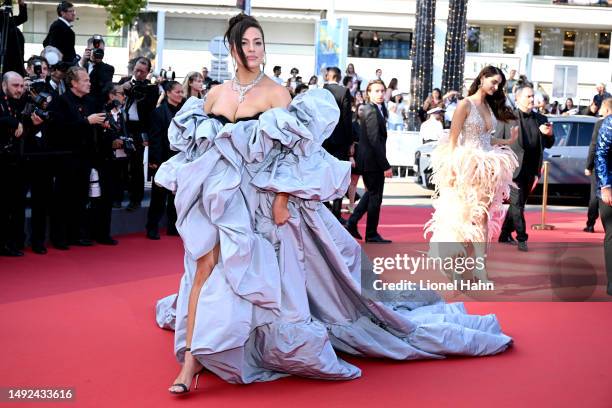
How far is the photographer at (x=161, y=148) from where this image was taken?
10.8 metres

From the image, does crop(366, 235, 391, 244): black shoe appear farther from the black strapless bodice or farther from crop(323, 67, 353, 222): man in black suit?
the black strapless bodice

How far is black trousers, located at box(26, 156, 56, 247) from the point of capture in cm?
927

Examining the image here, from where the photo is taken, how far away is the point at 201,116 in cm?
561

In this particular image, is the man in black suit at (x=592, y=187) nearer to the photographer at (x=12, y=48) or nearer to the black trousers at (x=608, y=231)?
the black trousers at (x=608, y=231)

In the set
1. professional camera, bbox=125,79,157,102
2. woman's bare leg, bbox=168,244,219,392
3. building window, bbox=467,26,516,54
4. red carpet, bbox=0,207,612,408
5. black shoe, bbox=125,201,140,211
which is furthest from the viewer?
building window, bbox=467,26,516,54

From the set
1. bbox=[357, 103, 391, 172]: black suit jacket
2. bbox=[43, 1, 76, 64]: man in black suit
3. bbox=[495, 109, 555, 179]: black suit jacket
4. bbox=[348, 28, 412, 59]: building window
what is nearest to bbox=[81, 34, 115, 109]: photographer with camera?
bbox=[43, 1, 76, 64]: man in black suit

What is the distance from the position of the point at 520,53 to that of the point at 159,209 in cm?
3206

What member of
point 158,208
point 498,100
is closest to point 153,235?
point 158,208

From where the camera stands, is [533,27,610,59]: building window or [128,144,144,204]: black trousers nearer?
[128,144,144,204]: black trousers

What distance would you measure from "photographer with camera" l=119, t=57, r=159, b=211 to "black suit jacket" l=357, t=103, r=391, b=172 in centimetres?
267

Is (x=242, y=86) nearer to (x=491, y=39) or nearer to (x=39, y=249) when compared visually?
(x=39, y=249)

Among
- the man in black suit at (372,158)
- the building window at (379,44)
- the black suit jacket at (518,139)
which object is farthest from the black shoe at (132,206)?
the building window at (379,44)

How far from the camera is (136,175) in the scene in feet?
38.2

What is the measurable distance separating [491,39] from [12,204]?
113 feet
